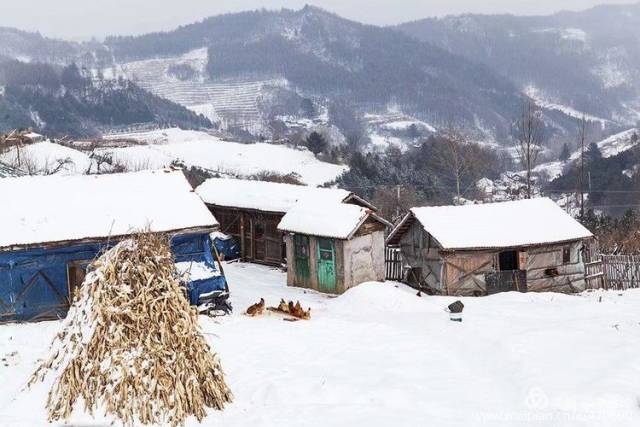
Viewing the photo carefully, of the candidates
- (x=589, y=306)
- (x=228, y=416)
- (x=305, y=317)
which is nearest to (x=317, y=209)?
(x=305, y=317)

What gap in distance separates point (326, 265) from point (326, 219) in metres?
1.64

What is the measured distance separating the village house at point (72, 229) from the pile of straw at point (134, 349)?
715cm

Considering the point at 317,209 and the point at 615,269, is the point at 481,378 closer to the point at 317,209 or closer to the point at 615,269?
the point at 317,209

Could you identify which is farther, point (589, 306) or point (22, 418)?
point (589, 306)

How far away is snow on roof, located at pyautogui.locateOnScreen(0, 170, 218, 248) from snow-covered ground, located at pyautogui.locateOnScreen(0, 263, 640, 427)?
2.59 meters

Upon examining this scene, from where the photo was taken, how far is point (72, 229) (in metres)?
18.2

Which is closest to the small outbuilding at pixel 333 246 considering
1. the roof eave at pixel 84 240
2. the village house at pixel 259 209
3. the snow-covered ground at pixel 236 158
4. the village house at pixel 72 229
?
the village house at pixel 259 209

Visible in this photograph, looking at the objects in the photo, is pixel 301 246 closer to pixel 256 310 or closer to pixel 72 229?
pixel 256 310

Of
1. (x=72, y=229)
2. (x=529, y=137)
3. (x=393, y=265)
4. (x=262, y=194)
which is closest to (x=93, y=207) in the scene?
(x=72, y=229)

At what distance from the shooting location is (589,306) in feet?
64.6

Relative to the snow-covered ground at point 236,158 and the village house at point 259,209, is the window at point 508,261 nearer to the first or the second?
the village house at point 259,209

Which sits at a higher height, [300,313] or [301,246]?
[301,246]

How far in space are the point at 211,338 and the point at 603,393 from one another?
26.6 feet

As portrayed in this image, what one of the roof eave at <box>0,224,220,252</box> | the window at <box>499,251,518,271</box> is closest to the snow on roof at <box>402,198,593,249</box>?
the window at <box>499,251,518,271</box>
